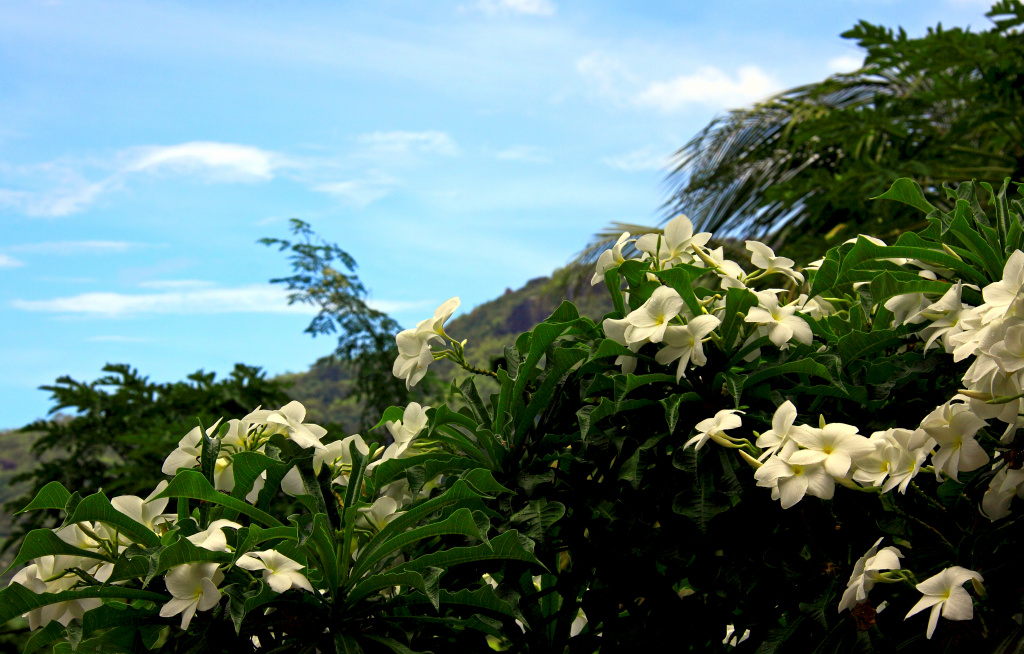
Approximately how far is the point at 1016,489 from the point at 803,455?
243 mm

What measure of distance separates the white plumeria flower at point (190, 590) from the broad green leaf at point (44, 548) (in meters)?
0.16

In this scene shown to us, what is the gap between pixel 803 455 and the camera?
0.92 metres

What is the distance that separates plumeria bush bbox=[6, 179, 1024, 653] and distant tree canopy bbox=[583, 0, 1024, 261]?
0.46 m

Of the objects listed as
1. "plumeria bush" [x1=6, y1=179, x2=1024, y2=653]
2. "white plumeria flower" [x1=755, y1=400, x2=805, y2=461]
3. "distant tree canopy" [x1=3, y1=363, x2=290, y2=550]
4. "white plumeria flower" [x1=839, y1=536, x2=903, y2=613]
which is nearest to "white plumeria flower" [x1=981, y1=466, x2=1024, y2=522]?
"plumeria bush" [x1=6, y1=179, x2=1024, y2=653]

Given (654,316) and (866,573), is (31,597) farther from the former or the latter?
(866,573)

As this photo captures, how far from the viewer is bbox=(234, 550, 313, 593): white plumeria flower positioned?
92 cm

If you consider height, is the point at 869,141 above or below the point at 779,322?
above

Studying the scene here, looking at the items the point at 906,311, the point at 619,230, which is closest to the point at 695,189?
the point at 619,230

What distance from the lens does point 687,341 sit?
1.06 meters

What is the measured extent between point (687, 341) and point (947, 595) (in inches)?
16.4

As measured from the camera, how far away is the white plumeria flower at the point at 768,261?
4.31ft

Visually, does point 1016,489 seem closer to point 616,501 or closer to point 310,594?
point 616,501

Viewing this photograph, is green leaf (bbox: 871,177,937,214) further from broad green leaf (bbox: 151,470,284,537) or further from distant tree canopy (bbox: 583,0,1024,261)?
broad green leaf (bbox: 151,470,284,537)

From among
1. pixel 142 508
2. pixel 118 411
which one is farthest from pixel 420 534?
pixel 118 411
